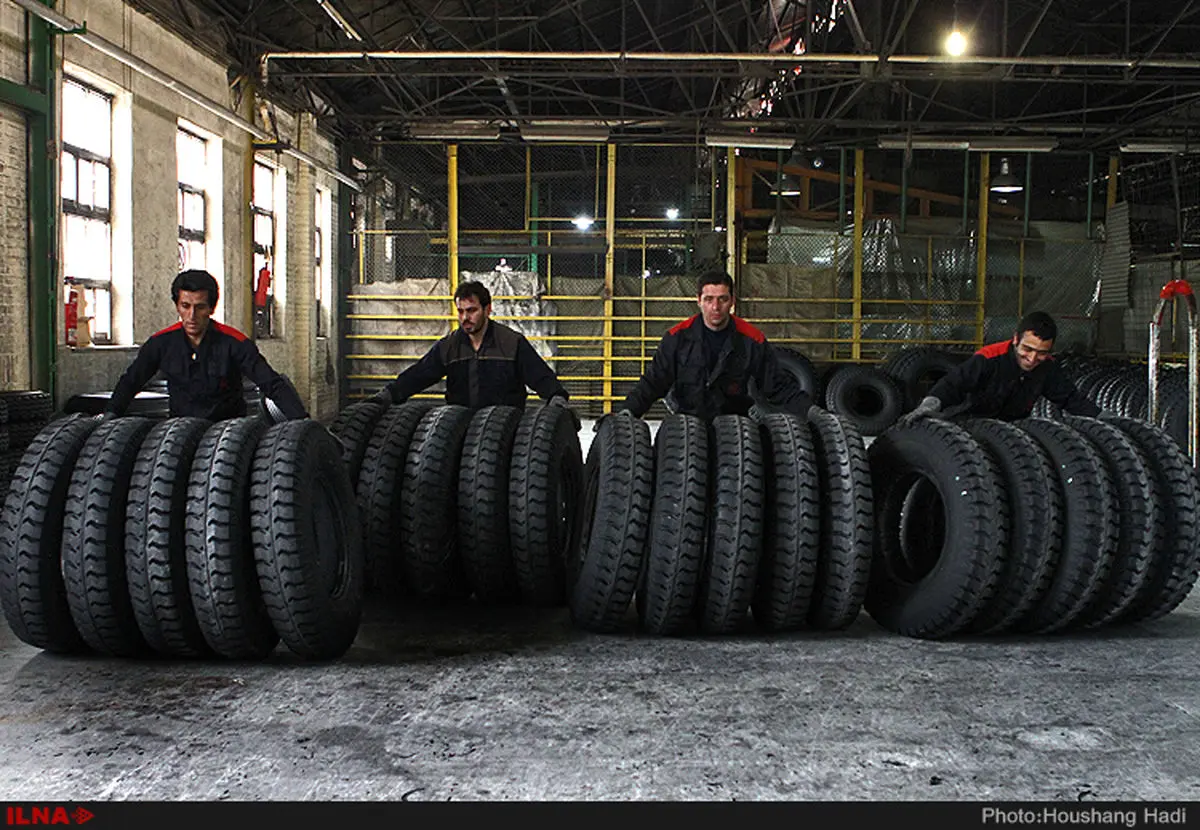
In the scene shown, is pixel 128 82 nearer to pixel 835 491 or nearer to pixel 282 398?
pixel 282 398

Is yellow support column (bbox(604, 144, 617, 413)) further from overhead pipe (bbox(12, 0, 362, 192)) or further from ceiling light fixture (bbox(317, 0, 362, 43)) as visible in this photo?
ceiling light fixture (bbox(317, 0, 362, 43))

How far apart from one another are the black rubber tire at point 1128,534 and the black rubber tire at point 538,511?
2305 mm

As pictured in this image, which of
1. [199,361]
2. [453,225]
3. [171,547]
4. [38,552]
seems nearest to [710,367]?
[199,361]

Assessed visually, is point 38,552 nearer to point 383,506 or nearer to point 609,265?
point 383,506

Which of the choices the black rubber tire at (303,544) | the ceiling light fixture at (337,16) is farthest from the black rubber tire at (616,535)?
the ceiling light fixture at (337,16)

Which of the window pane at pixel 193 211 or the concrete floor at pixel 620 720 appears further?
the window pane at pixel 193 211

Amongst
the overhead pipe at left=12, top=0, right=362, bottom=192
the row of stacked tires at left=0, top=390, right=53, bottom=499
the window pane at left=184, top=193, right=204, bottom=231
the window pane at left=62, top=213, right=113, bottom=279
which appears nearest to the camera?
the row of stacked tires at left=0, top=390, right=53, bottom=499

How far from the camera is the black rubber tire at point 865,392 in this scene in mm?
14344

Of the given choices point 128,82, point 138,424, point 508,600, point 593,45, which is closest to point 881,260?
point 593,45

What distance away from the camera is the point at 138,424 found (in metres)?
4.14

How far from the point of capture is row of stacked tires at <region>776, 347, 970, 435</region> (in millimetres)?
14500

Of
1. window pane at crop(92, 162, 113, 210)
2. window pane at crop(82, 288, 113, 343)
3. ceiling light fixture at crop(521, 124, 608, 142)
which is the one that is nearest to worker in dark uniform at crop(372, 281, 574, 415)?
window pane at crop(82, 288, 113, 343)

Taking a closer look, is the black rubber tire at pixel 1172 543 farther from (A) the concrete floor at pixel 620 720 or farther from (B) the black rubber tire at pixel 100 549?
(B) the black rubber tire at pixel 100 549

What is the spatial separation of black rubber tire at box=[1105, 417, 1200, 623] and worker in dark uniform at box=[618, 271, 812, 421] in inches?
70.3
